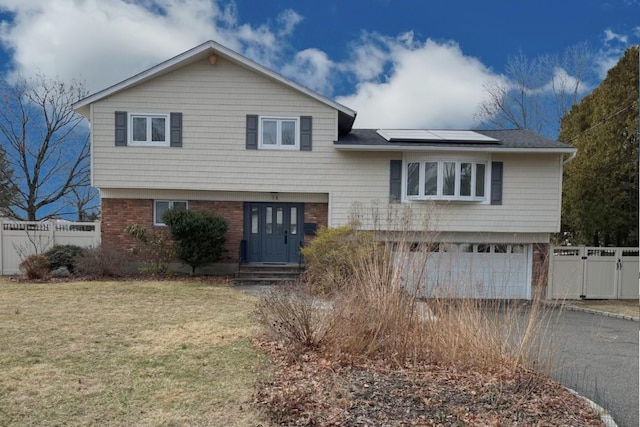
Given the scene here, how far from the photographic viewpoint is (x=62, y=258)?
1328 cm

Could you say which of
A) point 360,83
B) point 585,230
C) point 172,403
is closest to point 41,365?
point 172,403

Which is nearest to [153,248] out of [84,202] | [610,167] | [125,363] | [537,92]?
[125,363]

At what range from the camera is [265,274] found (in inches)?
534

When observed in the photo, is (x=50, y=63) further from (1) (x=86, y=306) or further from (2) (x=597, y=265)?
(2) (x=597, y=265)

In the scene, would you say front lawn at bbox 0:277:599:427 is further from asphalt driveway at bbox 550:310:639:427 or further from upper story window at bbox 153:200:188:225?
upper story window at bbox 153:200:188:225

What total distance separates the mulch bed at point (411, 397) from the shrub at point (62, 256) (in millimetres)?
11198

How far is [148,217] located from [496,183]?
11.8 meters

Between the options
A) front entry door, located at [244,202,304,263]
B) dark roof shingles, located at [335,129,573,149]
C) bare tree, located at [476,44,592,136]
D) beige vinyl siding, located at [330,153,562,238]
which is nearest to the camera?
dark roof shingles, located at [335,129,573,149]

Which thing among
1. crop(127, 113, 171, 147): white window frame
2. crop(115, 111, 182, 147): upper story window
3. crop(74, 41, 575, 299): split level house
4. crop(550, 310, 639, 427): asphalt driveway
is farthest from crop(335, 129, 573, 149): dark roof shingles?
crop(550, 310, 639, 427): asphalt driveway

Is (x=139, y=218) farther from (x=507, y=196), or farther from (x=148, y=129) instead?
(x=507, y=196)

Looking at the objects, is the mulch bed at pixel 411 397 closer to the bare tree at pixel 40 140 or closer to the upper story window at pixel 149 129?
the upper story window at pixel 149 129

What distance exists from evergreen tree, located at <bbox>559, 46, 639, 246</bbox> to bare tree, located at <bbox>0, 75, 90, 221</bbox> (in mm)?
24671

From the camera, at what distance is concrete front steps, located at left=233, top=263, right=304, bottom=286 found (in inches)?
517

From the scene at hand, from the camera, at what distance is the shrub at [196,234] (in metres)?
13.0
